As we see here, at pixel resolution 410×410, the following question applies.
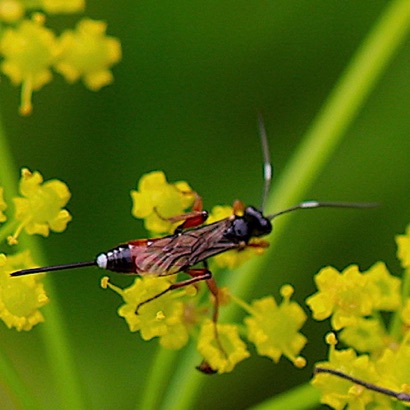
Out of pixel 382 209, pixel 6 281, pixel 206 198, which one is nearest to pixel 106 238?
pixel 206 198

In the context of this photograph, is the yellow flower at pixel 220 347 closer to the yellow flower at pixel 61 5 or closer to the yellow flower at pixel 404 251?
the yellow flower at pixel 404 251

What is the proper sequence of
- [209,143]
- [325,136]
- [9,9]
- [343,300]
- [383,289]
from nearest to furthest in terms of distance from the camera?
[343,300] < [383,289] < [9,9] < [325,136] < [209,143]

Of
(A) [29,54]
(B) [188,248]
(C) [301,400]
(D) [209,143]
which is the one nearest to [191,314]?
(B) [188,248]

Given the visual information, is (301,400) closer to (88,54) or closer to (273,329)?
(273,329)

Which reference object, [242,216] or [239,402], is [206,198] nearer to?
[239,402]

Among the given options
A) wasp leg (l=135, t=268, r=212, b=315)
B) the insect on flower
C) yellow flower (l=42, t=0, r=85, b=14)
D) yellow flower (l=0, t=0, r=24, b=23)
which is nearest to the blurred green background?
yellow flower (l=42, t=0, r=85, b=14)

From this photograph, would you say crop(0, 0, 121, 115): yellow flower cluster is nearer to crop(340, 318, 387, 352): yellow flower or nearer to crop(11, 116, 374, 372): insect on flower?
crop(11, 116, 374, 372): insect on flower

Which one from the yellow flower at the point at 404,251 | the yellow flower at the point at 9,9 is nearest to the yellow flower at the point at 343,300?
the yellow flower at the point at 404,251
